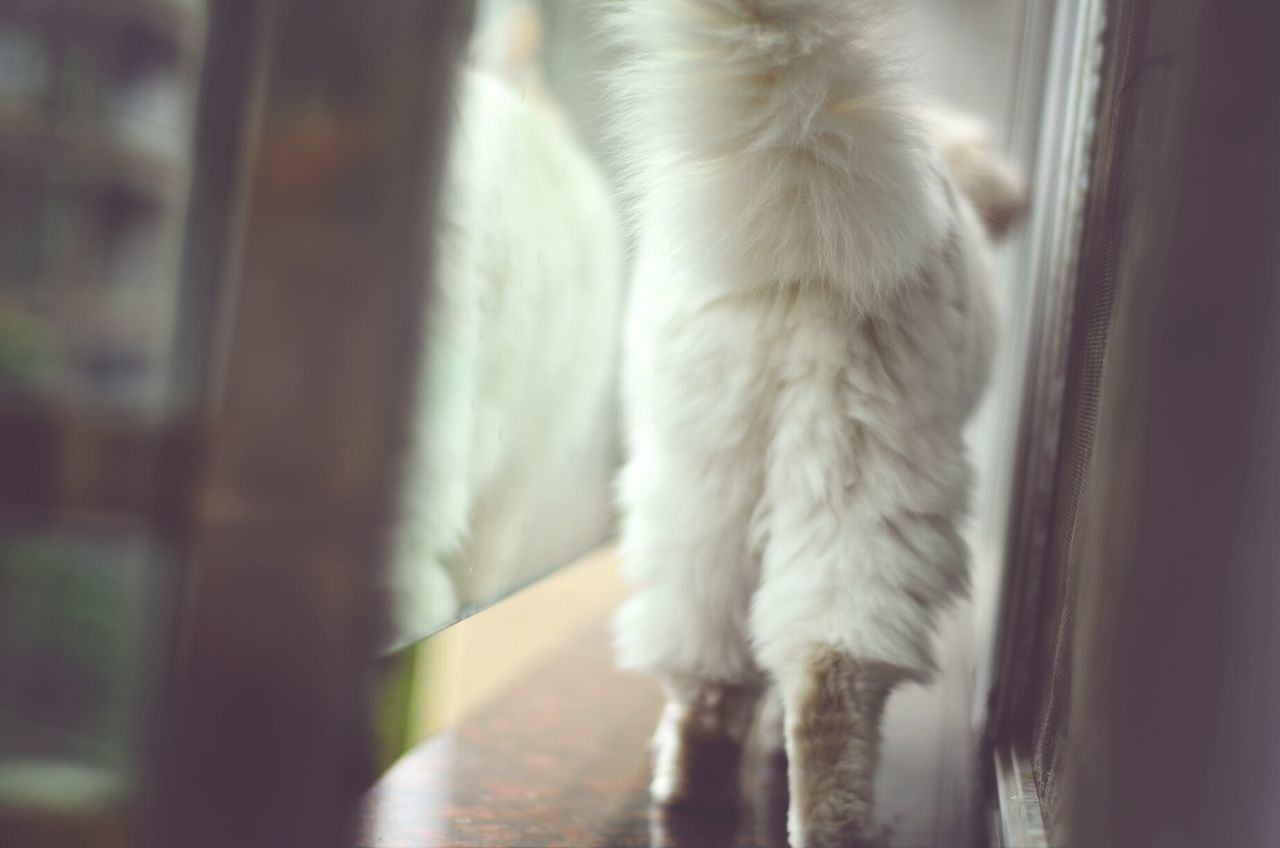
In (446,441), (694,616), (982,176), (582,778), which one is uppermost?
(982,176)

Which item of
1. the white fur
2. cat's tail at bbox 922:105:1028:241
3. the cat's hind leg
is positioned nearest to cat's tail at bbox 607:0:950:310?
the white fur

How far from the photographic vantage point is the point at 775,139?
885 millimetres

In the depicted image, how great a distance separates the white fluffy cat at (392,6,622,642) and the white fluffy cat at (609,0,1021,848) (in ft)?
0.67

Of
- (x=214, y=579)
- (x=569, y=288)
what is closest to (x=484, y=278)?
(x=569, y=288)

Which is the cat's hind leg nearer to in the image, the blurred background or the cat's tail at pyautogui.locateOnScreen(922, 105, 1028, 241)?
the blurred background

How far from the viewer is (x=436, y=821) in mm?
1023

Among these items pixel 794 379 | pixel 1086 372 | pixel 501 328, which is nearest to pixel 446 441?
pixel 501 328

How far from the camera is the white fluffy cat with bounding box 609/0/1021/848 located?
34.8 inches

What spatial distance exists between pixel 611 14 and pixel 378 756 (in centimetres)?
81

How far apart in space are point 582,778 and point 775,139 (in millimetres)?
777

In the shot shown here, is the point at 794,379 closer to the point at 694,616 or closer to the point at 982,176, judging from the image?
the point at 694,616

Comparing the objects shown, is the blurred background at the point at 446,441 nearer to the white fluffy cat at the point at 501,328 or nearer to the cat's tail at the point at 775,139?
the white fluffy cat at the point at 501,328

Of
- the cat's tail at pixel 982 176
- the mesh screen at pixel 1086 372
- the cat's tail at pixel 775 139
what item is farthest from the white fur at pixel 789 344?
the cat's tail at pixel 982 176

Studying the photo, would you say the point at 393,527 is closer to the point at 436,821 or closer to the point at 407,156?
the point at 407,156
